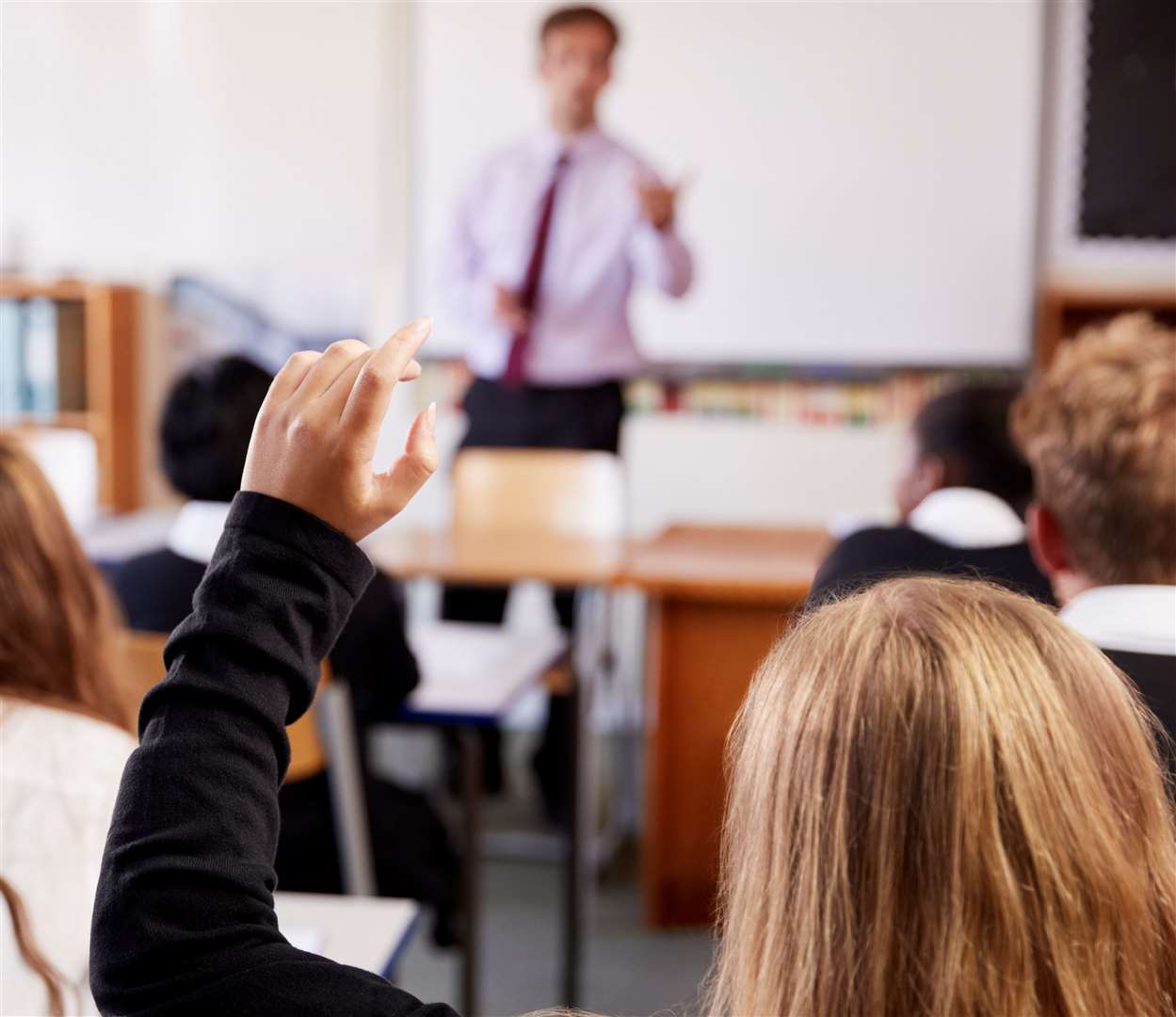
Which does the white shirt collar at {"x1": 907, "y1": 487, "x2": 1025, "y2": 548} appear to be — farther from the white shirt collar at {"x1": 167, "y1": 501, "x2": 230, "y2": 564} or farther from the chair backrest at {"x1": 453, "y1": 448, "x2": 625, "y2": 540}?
the chair backrest at {"x1": 453, "y1": 448, "x2": 625, "y2": 540}

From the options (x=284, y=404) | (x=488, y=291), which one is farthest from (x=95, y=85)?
(x=284, y=404)

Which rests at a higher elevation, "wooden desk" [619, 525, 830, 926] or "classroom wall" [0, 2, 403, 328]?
"classroom wall" [0, 2, 403, 328]

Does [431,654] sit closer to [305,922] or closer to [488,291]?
[305,922]

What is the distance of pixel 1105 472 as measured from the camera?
1439 mm

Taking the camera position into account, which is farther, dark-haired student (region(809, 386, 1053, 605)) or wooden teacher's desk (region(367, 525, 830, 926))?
wooden teacher's desk (region(367, 525, 830, 926))

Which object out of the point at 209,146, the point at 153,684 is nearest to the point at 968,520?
the point at 153,684

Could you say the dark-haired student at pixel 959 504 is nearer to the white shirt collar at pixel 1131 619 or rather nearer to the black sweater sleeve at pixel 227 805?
the white shirt collar at pixel 1131 619

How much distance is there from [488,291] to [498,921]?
2.01m

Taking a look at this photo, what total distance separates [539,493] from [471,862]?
58.7 inches

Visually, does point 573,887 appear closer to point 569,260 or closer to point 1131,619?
point 1131,619

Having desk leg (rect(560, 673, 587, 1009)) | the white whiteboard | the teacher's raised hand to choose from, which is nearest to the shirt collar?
the white whiteboard

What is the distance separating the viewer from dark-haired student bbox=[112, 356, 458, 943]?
1940 millimetres

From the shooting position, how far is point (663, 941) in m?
2.85

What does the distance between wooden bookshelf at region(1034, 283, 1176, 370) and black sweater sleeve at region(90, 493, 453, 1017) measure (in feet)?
13.5
